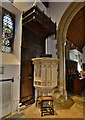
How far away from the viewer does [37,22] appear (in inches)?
172

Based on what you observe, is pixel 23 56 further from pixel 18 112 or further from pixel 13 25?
pixel 18 112

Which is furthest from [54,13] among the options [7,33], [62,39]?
[7,33]

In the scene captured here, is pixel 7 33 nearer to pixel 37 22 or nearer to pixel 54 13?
pixel 37 22

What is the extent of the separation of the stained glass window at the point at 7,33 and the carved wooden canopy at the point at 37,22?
0.38 metres

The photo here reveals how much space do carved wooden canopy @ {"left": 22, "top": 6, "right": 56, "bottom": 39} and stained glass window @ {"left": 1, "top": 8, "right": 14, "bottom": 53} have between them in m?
0.38

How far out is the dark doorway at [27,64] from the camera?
433 cm

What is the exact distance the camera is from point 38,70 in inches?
155

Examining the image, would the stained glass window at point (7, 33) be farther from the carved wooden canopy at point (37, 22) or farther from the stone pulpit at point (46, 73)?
the stone pulpit at point (46, 73)

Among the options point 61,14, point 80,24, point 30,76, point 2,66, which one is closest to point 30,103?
point 30,76

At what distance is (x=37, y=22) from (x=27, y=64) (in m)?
1.21

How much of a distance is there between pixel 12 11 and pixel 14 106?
2350 millimetres

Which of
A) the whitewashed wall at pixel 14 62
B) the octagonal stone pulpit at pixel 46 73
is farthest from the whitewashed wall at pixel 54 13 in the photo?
the octagonal stone pulpit at pixel 46 73

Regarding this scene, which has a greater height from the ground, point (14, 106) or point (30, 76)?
Answer: point (30, 76)

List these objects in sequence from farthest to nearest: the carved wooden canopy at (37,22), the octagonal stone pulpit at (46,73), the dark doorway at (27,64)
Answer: the dark doorway at (27,64) → the carved wooden canopy at (37,22) → the octagonal stone pulpit at (46,73)
